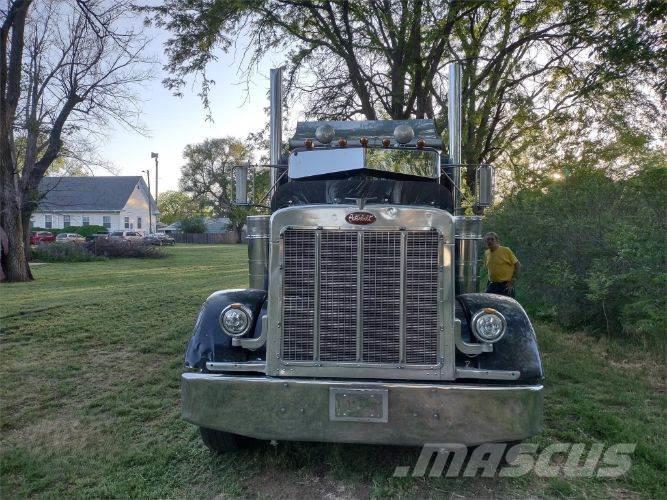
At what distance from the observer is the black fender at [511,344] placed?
348cm

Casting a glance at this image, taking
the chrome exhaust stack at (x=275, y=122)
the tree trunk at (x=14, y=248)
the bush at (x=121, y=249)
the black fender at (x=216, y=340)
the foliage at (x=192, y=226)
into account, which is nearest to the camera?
the black fender at (x=216, y=340)

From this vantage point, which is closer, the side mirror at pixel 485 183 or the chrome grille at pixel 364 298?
the chrome grille at pixel 364 298

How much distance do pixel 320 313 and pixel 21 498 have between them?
7.32 ft

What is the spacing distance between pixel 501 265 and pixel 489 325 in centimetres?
456

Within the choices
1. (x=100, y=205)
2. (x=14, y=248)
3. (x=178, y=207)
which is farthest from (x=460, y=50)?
(x=178, y=207)

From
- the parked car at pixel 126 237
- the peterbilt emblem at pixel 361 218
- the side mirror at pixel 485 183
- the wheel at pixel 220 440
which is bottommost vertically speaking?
the wheel at pixel 220 440

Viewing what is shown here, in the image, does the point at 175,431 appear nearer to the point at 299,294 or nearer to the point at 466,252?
the point at 299,294

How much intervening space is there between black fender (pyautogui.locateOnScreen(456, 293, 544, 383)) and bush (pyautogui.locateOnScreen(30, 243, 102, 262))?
85.4 feet

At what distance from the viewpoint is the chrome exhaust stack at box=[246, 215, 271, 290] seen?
4.74 m

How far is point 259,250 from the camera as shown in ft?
15.7

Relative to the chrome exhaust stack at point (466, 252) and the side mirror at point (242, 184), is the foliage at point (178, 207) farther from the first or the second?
the chrome exhaust stack at point (466, 252)

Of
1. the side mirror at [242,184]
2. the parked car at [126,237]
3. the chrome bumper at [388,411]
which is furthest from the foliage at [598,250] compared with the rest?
the parked car at [126,237]

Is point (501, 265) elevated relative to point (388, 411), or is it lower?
elevated

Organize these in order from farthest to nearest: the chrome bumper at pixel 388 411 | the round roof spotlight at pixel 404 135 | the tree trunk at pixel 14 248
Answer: the tree trunk at pixel 14 248, the round roof spotlight at pixel 404 135, the chrome bumper at pixel 388 411
